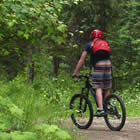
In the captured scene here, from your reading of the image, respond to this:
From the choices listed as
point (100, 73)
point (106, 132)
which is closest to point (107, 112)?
point (106, 132)

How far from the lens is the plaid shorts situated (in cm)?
748

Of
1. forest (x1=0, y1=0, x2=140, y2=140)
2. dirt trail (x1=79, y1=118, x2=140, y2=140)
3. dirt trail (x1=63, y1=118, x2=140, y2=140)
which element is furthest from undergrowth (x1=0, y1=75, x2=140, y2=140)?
dirt trail (x1=79, y1=118, x2=140, y2=140)

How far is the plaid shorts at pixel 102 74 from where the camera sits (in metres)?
7.48

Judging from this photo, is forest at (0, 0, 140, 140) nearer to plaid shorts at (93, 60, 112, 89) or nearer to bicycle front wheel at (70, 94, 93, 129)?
bicycle front wheel at (70, 94, 93, 129)

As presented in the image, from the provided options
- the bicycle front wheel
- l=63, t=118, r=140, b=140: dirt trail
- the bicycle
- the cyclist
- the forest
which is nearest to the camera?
the forest

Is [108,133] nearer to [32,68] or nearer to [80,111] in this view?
[80,111]

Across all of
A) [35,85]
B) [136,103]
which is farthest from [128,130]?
[136,103]

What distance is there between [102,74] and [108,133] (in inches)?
46.1

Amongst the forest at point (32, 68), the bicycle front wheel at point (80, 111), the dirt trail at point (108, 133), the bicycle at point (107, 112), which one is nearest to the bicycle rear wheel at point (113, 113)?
the bicycle at point (107, 112)

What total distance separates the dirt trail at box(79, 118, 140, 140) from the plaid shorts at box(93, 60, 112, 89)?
0.86 meters

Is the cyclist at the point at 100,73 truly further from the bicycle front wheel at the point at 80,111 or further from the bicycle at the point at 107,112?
the bicycle front wheel at the point at 80,111

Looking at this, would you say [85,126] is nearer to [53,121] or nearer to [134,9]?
[53,121]

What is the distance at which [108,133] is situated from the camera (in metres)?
7.04

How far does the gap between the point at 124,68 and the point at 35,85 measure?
11.1 metres
